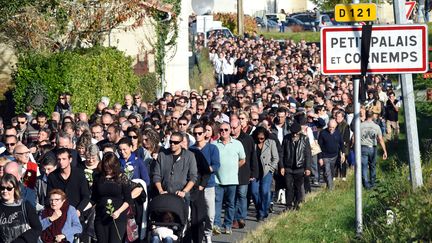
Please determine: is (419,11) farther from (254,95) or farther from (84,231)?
(84,231)

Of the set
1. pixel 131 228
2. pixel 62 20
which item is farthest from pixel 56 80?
pixel 131 228

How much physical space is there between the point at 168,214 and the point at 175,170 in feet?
4.52

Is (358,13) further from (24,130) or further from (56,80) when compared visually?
(56,80)

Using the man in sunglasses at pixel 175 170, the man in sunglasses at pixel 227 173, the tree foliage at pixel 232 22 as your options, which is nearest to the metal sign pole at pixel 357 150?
the man in sunglasses at pixel 175 170

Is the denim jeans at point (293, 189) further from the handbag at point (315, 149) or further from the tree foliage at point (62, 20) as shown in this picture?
the tree foliage at point (62, 20)

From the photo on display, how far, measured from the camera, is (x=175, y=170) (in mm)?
14547

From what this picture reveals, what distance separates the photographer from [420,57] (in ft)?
38.0

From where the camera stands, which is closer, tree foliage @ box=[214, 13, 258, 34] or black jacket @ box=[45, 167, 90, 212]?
black jacket @ box=[45, 167, 90, 212]

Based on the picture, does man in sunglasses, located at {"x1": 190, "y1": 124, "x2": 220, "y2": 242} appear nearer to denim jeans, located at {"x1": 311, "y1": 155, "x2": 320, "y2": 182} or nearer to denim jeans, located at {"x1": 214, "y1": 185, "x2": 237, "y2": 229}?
denim jeans, located at {"x1": 214, "y1": 185, "x2": 237, "y2": 229}

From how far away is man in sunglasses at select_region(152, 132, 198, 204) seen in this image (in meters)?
14.5

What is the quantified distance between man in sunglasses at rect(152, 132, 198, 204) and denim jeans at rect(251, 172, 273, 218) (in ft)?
11.4

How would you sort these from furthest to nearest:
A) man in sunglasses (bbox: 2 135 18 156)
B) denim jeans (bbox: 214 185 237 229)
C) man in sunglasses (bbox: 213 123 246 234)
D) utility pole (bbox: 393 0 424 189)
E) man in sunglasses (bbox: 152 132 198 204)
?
1. denim jeans (bbox: 214 185 237 229)
2. man in sunglasses (bbox: 213 123 246 234)
3. man in sunglasses (bbox: 2 135 18 156)
4. utility pole (bbox: 393 0 424 189)
5. man in sunglasses (bbox: 152 132 198 204)

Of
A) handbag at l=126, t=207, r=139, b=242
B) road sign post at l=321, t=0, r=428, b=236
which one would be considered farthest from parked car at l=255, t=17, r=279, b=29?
road sign post at l=321, t=0, r=428, b=236

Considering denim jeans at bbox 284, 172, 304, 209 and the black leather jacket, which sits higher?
the black leather jacket
